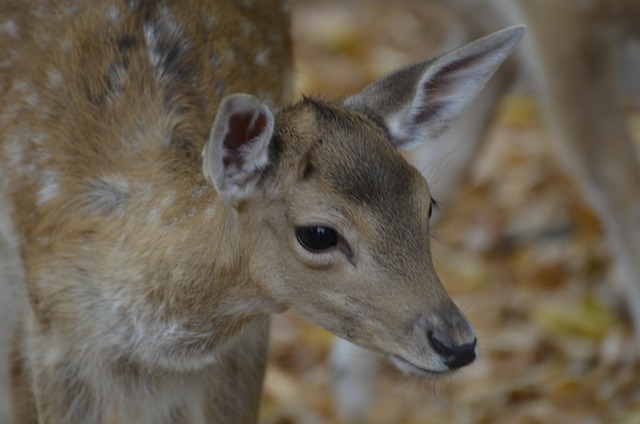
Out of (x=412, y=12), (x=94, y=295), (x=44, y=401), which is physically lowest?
(x=412, y=12)

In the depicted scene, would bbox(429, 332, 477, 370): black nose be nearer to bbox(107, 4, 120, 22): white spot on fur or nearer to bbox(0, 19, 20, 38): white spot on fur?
bbox(107, 4, 120, 22): white spot on fur

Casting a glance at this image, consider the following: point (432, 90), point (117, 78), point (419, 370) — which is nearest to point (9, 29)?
point (117, 78)

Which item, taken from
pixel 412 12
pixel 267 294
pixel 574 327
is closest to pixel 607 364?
pixel 574 327

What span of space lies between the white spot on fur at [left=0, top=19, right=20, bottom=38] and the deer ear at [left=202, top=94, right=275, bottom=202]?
106 cm

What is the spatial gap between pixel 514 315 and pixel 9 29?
3.03m

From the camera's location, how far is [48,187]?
167 inches

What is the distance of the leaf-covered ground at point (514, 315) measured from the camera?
5996 millimetres

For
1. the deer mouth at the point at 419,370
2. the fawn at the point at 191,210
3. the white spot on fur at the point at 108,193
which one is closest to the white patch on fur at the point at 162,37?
the fawn at the point at 191,210

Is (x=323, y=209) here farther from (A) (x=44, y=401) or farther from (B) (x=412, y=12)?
(B) (x=412, y=12)

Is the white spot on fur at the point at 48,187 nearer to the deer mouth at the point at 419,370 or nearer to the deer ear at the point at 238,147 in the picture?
the deer ear at the point at 238,147

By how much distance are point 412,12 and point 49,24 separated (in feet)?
18.2

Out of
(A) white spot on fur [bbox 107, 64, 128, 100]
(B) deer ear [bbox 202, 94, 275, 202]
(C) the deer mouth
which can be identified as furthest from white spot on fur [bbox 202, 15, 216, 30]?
(C) the deer mouth

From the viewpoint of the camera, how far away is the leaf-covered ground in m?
6.00

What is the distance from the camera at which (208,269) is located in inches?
153
